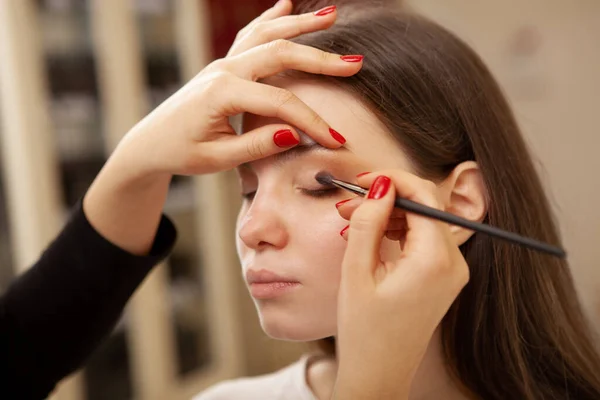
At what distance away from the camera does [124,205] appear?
0.82m

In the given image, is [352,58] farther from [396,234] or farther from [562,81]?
[562,81]

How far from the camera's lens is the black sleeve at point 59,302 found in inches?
33.3

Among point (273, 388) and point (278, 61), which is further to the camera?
point (273, 388)

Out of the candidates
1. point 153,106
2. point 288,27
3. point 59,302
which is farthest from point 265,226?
point 153,106

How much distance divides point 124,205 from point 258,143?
0.27 meters

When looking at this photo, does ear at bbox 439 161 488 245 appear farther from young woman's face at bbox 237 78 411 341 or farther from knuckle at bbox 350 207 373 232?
knuckle at bbox 350 207 373 232

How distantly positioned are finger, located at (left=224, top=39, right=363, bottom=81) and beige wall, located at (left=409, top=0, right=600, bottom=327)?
5.84 feet

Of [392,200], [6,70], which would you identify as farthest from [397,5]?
[6,70]

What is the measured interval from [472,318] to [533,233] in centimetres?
15

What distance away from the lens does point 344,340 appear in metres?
0.51

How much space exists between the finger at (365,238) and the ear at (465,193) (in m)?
0.27

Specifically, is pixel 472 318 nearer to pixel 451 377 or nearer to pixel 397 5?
pixel 451 377

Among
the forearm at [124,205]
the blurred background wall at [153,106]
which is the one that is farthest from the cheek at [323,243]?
the blurred background wall at [153,106]

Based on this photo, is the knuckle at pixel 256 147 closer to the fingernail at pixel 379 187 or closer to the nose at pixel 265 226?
the nose at pixel 265 226
